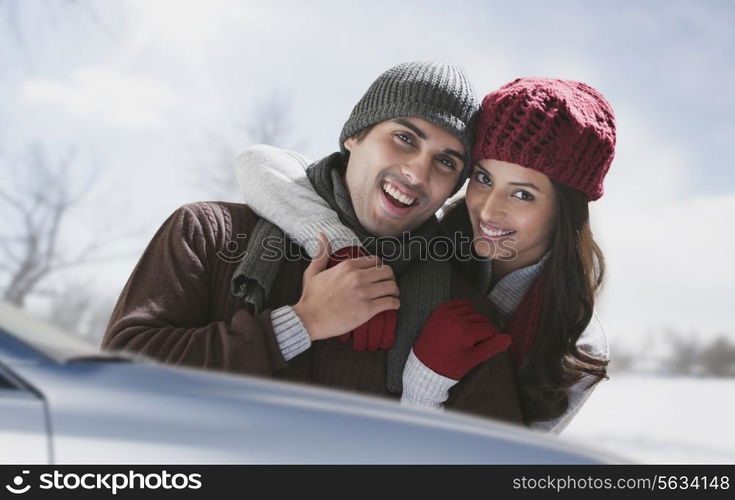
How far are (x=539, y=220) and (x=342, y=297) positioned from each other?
629 millimetres

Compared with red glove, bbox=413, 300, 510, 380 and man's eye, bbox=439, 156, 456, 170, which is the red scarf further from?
man's eye, bbox=439, 156, 456, 170

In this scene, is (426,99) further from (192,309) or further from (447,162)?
(192,309)

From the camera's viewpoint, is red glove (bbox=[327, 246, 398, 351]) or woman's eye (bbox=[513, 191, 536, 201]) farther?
woman's eye (bbox=[513, 191, 536, 201])

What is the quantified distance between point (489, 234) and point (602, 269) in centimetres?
39

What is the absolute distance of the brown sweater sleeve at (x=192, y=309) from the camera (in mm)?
1727

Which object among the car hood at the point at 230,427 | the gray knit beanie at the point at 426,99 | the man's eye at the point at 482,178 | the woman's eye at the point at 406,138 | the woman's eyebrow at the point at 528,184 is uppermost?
the gray knit beanie at the point at 426,99

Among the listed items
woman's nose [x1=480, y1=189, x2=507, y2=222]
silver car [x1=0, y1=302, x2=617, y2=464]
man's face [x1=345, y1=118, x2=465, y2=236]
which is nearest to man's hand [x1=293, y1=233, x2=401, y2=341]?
man's face [x1=345, y1=118, x2=465, y2=236]

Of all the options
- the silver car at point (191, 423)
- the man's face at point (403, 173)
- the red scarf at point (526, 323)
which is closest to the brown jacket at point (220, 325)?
the red scarf at point (526, 323)

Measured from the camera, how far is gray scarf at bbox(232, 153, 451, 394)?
1.93 m

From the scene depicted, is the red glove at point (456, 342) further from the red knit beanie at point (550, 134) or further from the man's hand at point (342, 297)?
the red knit beanie at point (550, 134)

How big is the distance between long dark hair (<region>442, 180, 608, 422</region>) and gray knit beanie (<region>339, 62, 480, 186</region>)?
32 cm

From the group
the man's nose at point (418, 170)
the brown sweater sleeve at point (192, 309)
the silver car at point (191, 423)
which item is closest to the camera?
the silver car at point (191, 423)

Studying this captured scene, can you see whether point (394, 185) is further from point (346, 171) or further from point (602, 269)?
point (602, 269)

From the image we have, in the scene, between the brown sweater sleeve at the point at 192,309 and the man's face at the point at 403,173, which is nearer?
the brown sweater sleeve at the point at 192,309
